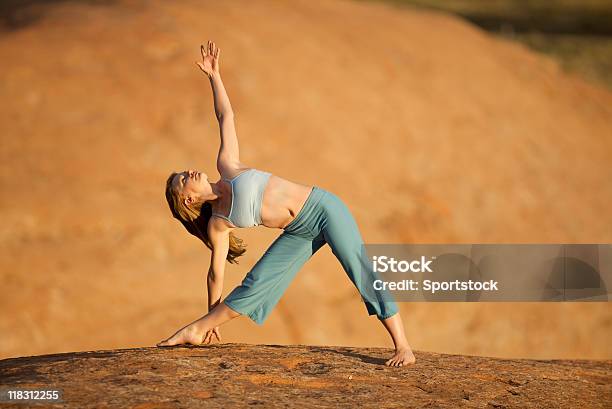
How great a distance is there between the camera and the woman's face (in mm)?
5719

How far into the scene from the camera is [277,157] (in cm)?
1449

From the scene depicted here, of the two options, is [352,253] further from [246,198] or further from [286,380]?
[286,380]

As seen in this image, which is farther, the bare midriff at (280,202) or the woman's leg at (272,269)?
the woman's leg at (272,269)

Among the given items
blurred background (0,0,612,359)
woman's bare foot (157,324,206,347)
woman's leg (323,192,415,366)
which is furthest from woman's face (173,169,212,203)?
blurred background (0,0,612,359)

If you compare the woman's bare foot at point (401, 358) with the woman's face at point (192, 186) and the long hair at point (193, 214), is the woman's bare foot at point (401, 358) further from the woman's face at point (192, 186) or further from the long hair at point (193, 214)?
the woman's face at point (192, 186)

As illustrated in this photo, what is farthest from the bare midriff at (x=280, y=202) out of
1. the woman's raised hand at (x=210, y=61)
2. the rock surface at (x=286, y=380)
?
the rock surface at (x=286, y=380)

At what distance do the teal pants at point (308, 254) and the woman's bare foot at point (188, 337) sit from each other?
0.43 metres

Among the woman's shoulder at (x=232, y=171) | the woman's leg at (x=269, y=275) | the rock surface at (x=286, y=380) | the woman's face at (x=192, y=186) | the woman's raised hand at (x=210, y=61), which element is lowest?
the rock surface at (x=286, y=380)

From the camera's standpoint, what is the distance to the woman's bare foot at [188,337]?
631cm

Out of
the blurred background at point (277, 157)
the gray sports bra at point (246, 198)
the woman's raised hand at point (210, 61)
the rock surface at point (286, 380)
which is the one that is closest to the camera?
the rock surface at point (286, 380)

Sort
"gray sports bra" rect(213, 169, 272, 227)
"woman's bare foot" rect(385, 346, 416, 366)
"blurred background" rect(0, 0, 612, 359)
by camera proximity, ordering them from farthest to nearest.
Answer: "blurred background" rect(0, 0, 612, 359)
"woman's bare foot" rect(385, 346, 416, 366)
"gray sports bra" rect(213, 169, 272, 227)

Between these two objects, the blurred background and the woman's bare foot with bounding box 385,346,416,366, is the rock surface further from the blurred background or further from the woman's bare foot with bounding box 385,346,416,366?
the blurred background

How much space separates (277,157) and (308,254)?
28.0 feet
